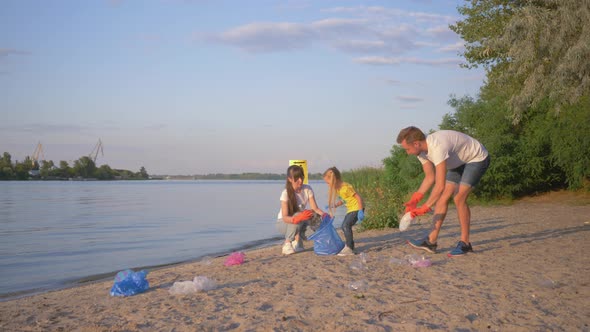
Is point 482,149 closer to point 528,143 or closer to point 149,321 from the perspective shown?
point 149,321

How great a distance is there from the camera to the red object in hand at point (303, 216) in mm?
7781

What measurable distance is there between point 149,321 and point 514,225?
936cm

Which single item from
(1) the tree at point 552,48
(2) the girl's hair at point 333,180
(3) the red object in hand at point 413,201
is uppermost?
(1) the tree at point 552,48

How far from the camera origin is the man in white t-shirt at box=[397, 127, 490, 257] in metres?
6.73

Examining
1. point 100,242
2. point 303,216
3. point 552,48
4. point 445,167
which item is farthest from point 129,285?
point 552,48

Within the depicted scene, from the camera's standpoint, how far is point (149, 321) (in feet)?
15.1

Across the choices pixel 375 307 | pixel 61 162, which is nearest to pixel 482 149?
pixel 375 307

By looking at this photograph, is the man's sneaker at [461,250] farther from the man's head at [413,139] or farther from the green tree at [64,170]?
the green tree at [64,170]

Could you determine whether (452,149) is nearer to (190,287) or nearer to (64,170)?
(190,287)

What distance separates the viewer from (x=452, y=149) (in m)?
6.94

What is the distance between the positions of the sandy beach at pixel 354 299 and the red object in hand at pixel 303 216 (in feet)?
2.03

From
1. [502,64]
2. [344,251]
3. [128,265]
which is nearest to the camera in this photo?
[344,251]

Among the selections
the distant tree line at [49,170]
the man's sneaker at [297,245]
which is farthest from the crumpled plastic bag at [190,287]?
the distant tree line at [49,170]

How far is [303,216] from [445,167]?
7.35 feet
